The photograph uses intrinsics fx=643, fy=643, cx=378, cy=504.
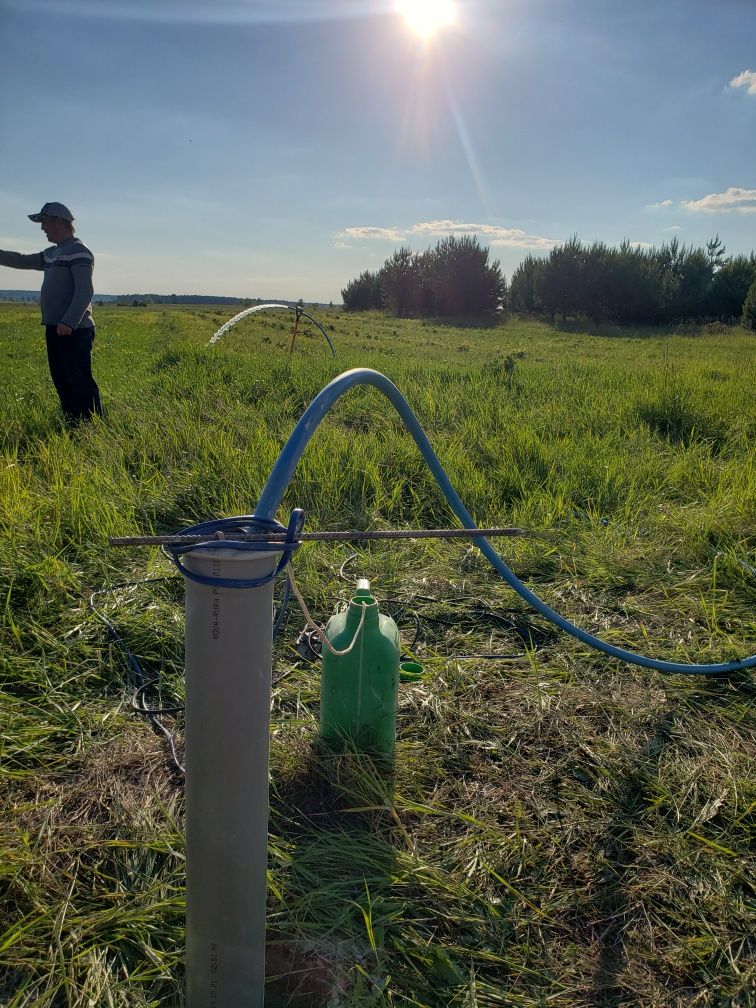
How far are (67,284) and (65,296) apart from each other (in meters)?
0.09

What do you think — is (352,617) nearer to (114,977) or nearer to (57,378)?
(114,977)

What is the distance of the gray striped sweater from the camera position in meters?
4.73

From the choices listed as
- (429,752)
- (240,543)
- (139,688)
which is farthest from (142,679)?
(240,543)

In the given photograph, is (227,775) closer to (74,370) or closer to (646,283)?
Answer: (74,370)

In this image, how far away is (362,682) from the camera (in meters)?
1.75

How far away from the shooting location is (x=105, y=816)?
160 centimetres

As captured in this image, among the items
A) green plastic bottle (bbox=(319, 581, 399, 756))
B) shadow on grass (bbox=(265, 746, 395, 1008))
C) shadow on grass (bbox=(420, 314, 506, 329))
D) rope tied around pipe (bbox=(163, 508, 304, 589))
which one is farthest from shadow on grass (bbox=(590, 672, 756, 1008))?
shadow on grass (bbox=(420, 314, 506, 329))

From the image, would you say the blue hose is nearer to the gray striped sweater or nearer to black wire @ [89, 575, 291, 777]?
black wire @ [89, 575, 291, 777]

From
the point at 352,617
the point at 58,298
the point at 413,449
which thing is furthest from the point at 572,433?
the point at 58,298

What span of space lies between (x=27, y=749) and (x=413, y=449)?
9.14ft

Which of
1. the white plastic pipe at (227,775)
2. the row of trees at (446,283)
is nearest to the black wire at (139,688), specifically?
the white plastic pipe at (227,775)

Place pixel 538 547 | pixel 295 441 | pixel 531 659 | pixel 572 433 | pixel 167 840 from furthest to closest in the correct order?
pixel 572 433, pixel 538 547, pixel 531 659, pixel 167 840, pixel 295 441

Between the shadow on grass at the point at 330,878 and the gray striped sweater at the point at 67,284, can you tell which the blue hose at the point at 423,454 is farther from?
the gray striped sweater at the point at 67,284

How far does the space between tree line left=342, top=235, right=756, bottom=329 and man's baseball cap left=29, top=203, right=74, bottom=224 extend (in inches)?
1189
